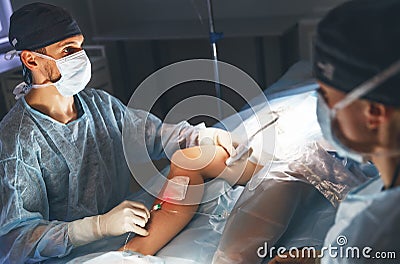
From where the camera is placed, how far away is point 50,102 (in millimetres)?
1646

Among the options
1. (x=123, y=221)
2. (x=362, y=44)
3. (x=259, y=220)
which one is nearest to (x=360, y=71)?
(x=362, y=44)

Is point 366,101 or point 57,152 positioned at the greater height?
point 366,101

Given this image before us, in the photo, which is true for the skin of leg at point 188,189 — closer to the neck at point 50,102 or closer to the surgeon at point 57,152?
the surgeon at point 57,152

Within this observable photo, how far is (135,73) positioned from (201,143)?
1816 mm

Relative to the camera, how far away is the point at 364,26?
722 millimetres

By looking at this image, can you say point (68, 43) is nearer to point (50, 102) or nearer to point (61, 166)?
point (50, 102)

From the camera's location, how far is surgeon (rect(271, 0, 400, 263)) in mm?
714

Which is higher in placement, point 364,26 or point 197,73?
point 364,26

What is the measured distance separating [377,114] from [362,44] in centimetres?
11

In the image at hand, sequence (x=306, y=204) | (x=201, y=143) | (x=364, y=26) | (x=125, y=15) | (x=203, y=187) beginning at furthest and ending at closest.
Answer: (x=125, y=15), (x=201, y=143), (x=203, y=187), (x=306, y=204), (x=364, y=26)

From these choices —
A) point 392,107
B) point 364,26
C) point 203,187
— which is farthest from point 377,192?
point 203,187

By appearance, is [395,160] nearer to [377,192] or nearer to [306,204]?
[377,192]

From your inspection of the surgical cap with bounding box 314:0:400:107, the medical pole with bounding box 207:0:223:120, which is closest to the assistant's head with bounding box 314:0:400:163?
the surgical cap with bounding box 314:0:400:107

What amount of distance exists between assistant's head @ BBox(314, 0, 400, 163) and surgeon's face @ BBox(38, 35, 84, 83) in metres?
1.02
